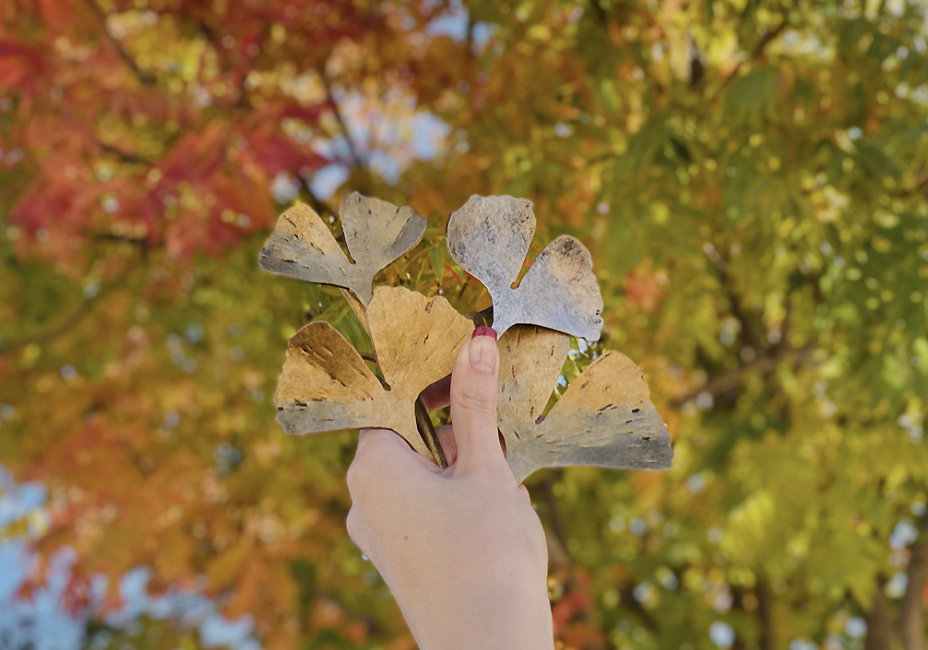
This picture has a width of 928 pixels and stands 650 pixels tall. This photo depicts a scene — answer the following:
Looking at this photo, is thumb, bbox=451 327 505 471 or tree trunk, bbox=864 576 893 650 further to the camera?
tree trunk, bbox=864 576 893 650

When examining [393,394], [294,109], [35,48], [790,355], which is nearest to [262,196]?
[294,109]

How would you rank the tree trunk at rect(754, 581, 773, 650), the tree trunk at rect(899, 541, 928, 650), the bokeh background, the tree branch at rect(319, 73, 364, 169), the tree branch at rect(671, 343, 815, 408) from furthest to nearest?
the tree trunk at rect(754, 581, 773, 650) < the tree branch at rect(319, 73, 364, 169) < the tree trunk at rect(899, 541, 928, 650) < the tree branch at rect(671, 343, 815, 408) < the bokeh background

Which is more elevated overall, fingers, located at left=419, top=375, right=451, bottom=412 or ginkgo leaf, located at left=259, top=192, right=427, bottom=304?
ginkgo leaf, located at left=259, top=192, right=427, bottom=304

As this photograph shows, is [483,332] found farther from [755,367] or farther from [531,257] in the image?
[755,367]

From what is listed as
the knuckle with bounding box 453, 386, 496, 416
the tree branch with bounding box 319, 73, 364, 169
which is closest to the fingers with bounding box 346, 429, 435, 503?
the knuckle with bounding box 453, 386, 496, 416

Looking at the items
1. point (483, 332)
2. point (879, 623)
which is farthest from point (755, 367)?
point (483, 332)

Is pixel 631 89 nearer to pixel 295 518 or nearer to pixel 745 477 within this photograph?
pixel 745 477

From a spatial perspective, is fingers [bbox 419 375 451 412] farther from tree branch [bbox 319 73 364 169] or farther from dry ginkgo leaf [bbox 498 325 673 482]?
tree branch [bbox 319 73 364 169]

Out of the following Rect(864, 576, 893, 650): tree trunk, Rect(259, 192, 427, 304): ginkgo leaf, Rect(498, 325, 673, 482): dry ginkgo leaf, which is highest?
Rect(259, 192, 427, 304): ginkgo leaf

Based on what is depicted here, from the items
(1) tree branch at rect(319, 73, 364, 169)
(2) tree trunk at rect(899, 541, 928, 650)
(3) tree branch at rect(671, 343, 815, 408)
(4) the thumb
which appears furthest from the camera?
(1) tree branch at rect(319, 73, 364, 169)
